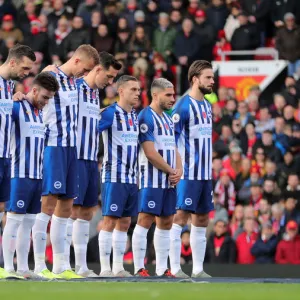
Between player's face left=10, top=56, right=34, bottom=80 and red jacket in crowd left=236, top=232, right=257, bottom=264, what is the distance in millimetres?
6120

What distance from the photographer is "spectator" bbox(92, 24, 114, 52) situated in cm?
2506

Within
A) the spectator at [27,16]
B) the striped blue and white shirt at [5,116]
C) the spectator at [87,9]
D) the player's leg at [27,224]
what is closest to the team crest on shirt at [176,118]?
the player's leg at [27,224]

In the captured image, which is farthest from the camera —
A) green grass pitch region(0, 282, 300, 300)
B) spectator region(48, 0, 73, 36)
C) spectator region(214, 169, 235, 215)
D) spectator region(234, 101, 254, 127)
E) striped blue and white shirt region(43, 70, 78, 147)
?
spectator region(48, 0, 73, 36)

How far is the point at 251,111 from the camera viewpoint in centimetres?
2312

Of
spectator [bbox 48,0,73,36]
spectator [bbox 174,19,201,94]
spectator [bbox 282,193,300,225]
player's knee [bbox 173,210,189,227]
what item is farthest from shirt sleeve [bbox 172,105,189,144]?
spectator [bbox 48,0,73,36]

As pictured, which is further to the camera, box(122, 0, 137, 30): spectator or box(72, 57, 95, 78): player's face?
box(122, 0, 137, 30): spectator

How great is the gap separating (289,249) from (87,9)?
896 cm

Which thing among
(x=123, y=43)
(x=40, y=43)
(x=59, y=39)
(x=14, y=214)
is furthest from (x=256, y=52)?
(x=14, y=214)

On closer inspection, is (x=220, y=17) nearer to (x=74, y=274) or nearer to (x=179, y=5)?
(x=179, y=5)

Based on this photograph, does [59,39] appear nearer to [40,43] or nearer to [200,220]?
[40,43]

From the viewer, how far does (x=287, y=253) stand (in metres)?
19.2

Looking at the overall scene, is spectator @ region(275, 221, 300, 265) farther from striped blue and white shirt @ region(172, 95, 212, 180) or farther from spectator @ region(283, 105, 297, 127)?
striped blue and white shirt @ region(172, 95, 212, 180)

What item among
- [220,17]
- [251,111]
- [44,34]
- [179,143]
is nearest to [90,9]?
[44,34]

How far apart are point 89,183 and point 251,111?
331 inches
